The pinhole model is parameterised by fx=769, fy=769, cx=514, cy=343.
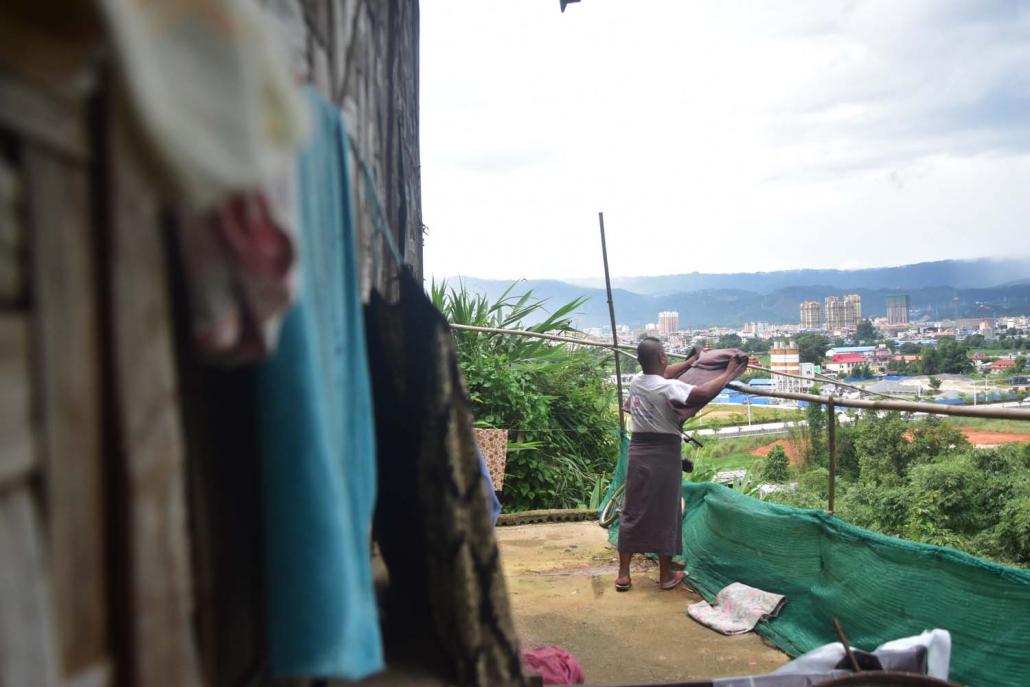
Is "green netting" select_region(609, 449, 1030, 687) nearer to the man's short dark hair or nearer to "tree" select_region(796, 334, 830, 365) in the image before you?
the man's short dark hair

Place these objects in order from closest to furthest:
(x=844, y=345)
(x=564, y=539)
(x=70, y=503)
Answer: (x=70, y=503)
(x=564, y=539)
(x=844, y=345)

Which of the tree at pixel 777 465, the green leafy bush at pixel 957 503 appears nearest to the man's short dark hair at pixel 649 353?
the green leafy bush at pixel 957 503

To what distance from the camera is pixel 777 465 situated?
13.4m

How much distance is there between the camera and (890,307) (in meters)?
48.5

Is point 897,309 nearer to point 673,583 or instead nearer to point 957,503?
point 957,503

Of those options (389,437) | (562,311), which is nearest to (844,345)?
(562,311)

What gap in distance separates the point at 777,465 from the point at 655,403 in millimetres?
9457

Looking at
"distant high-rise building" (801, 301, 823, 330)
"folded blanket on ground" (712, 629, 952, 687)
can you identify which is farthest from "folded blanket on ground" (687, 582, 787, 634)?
"distant high-rise building" (801, 301, 823, 330)

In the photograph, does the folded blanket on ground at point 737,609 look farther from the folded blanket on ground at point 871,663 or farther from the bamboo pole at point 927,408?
the folded blanket on ground at point 871,663

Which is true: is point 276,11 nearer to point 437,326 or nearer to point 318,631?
point 437,326

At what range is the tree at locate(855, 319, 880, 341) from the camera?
36.4 metres

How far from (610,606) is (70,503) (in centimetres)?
442

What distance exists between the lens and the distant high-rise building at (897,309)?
47.7 meters

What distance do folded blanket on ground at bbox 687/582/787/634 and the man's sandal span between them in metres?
0.43
